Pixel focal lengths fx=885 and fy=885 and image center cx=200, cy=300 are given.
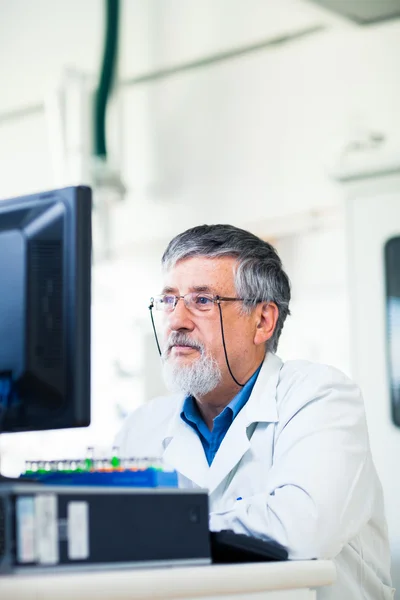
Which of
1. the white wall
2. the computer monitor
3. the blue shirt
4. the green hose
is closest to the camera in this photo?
the computer monitor

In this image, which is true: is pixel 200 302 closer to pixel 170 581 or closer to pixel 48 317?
pixel 48 317

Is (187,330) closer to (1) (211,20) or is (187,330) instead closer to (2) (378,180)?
(2) (378,180)

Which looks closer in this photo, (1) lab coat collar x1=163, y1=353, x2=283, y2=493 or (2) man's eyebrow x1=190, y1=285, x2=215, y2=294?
(1) lab coat collar x1=163, y1=353, x2=283, y2=493

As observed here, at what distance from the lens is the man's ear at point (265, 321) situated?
186 cm

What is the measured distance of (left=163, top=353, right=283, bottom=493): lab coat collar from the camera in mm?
1555

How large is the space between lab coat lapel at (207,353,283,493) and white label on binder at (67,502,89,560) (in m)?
0.63

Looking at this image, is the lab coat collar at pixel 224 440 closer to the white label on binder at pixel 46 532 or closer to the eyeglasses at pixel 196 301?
the eyeglasses at pixel 196 301

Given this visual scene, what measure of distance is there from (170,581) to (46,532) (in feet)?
0.47

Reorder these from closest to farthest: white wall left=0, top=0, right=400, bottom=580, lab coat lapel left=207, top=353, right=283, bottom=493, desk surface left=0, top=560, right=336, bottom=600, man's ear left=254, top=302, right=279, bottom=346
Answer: desk surface left=0, top=560, right=336, bottom=600, lab coat lapel left=207, top=353, right=283, bottom=493, man's ear left=254, top=302, right=279, bottom=346, white wall left=0, top=0, right=400, bottom=580

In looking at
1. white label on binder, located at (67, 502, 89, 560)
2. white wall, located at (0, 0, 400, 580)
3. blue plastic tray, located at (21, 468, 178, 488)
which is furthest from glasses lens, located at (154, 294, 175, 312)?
white wall, located at (0, 0, 400, 580)

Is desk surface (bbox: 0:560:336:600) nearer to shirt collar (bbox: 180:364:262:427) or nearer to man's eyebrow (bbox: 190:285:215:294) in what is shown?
shirt collar (bbox: 180:364:262:427)

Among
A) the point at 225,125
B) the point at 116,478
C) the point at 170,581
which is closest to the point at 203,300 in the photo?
the point at 116,478

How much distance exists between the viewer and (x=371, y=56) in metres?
3.04

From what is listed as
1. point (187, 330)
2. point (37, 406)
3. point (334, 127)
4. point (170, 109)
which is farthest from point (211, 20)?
point (37, 406)
